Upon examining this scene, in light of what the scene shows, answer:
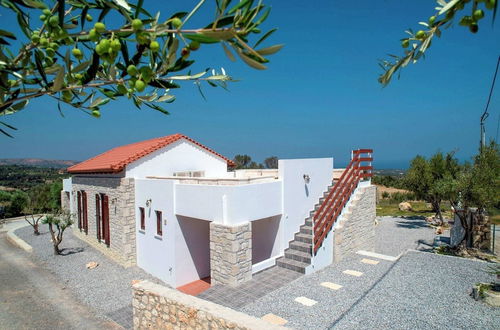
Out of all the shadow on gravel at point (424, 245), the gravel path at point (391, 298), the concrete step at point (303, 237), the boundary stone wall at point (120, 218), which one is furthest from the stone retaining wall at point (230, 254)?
the shadow on gravel at point (424, 245)

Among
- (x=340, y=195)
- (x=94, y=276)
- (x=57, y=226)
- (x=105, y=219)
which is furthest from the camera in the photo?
(x=57, y=226)

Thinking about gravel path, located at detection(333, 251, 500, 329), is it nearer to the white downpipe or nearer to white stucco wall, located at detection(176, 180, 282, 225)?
white stucco wall, located at detection(176, 180, 282, 225)

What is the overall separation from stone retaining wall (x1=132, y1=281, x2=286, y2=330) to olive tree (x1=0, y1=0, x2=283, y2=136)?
168 inches

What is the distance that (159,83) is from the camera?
5.86 feet

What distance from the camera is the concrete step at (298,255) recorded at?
1015 cm

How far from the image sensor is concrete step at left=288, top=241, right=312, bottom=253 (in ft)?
35.1

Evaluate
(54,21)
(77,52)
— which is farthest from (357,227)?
(54,21)

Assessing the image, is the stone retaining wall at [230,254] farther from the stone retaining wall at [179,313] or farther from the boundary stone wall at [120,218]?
the boundary stone wall at [120,218]

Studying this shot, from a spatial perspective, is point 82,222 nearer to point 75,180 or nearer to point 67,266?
point 75,180

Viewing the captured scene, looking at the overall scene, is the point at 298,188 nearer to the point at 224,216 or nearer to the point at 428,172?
the point at 224,216

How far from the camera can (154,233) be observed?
11742 mm

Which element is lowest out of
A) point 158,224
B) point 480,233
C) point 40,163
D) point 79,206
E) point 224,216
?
point 480,233

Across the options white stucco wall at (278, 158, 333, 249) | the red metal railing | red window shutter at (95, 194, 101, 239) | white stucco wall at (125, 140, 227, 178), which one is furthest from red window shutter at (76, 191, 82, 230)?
the red metal railing

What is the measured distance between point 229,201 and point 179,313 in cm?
381
